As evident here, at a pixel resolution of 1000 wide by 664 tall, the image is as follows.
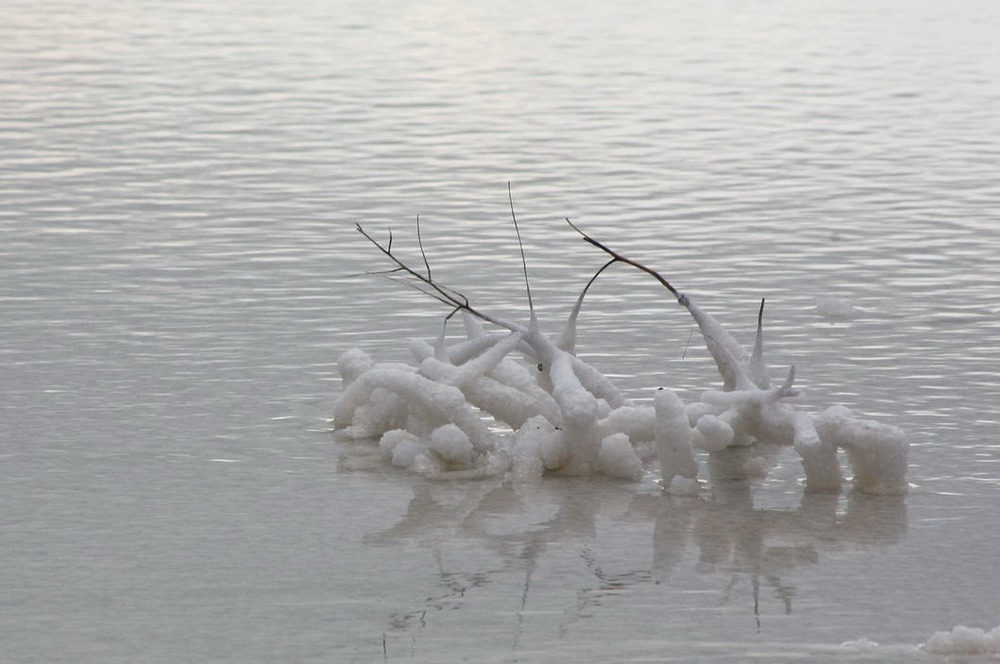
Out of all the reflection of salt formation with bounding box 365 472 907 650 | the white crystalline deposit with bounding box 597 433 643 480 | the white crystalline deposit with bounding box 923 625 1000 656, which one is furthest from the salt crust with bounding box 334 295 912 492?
the white crystalline deposit with bounding box 923 625 1000 656

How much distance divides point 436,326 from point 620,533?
2989 millimetres

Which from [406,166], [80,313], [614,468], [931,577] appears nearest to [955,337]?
[614,468]

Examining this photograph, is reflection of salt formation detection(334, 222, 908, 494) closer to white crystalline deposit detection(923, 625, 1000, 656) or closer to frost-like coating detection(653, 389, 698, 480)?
frost-like coating detection(653, 389, 698, 480)

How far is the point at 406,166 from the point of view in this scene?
44.9 ft

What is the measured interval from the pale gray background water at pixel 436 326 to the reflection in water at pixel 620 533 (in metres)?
0.02

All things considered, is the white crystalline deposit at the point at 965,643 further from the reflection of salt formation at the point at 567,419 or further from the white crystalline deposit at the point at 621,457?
the white crystalline deposit at the point at 621,457

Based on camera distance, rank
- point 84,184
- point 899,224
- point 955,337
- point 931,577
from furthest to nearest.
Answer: point 84,184
point 899,224
point 955,337
point 931,577

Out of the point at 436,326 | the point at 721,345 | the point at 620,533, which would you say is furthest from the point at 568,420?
the point at 436,326

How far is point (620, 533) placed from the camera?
5988 mm

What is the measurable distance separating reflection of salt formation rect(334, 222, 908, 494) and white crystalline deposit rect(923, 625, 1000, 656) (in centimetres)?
141

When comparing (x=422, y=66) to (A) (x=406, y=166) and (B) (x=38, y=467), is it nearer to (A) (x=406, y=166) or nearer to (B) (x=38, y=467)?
(A) (x=406, y=166)

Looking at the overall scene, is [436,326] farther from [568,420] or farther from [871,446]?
[871,446]

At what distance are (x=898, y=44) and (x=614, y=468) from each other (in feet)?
57.4

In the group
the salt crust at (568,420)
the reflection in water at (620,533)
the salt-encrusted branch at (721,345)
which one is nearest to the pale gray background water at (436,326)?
the reflection in water at (620,533)
